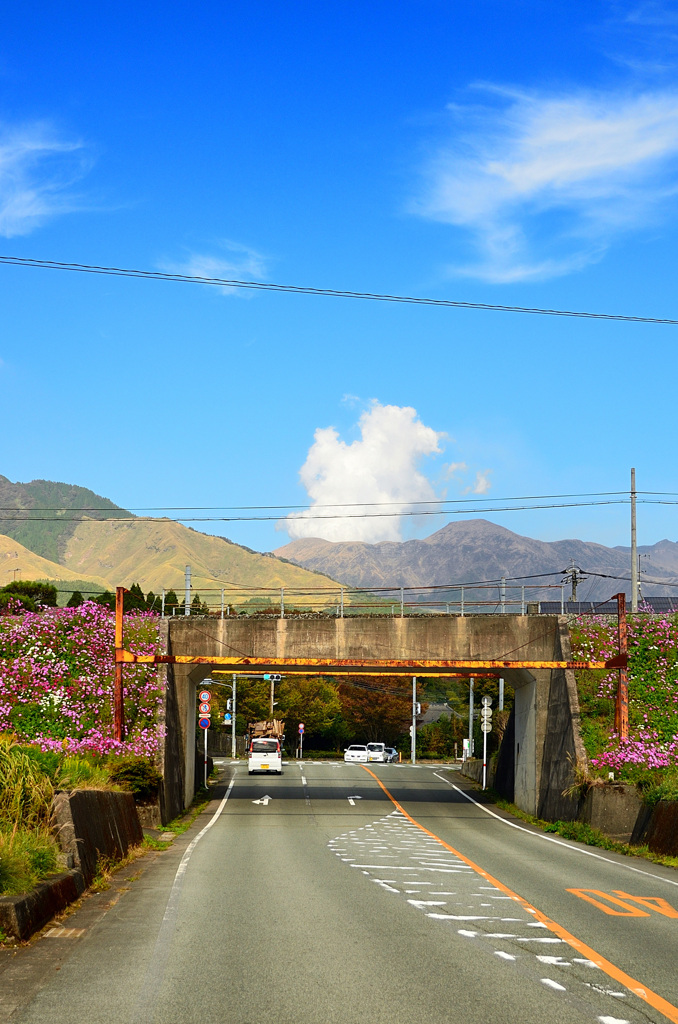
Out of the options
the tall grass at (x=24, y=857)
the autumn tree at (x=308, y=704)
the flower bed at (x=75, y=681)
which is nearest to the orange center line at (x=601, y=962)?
the tall grass at (x=24, y=857)

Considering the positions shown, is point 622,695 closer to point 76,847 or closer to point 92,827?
point 92,827

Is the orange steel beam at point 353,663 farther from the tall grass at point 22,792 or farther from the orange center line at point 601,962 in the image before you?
the tall grass at point 22,792

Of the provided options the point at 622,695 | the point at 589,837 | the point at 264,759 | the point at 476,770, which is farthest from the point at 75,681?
the point at 476,770

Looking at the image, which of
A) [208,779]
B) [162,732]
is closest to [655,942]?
[162,732]

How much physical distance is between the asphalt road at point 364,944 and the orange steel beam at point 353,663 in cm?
1013

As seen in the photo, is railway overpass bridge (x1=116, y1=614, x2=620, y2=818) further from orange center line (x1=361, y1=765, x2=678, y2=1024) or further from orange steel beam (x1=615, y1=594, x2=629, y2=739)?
orange center line (x1=361, y1=765, x2=678, y2=1024)

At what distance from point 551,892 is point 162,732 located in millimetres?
19883

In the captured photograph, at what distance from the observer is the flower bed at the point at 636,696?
28.4 m

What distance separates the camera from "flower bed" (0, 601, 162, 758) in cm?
3234

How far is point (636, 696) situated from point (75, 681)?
18733 millimetres

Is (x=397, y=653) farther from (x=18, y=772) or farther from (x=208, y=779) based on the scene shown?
(x=18, y=772)

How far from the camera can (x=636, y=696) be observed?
32.5 metres

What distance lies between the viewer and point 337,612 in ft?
126

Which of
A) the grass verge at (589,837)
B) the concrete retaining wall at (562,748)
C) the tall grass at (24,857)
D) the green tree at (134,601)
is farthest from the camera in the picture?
the green tree at (134,601)
